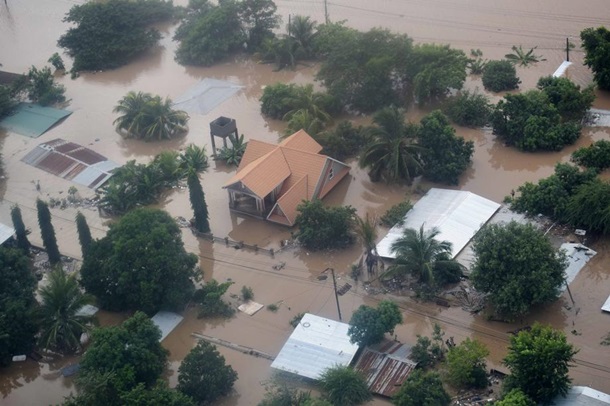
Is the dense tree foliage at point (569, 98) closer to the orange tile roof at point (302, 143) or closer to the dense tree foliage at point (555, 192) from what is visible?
the dense tree foliage at point (555, 192)

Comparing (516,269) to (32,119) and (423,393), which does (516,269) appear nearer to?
(423,393)

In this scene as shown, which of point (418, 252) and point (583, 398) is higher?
point (418, 252)

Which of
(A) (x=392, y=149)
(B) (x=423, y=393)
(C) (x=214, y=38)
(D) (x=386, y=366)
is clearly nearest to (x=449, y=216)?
(A) (x=392, y=149)

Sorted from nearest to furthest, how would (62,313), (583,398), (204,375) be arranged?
(583,398)
(204,375)
(62,313)

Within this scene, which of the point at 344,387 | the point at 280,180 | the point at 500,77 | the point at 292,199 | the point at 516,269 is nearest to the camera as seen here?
the point at 344,387

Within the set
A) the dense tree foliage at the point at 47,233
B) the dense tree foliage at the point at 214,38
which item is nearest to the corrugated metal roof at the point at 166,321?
the dense tree foliage at the point at 47,233

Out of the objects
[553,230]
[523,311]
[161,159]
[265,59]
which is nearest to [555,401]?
[523,311]
